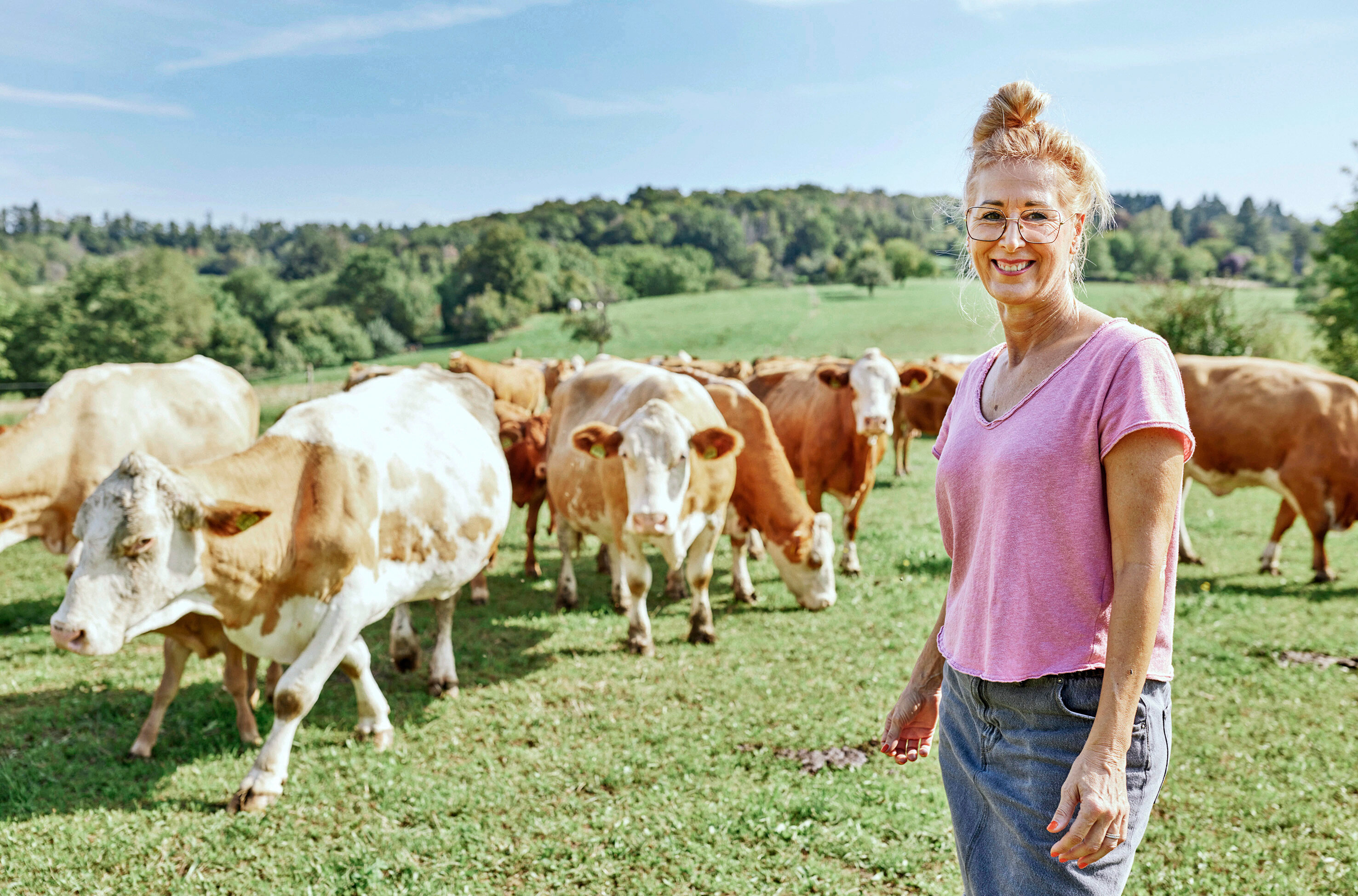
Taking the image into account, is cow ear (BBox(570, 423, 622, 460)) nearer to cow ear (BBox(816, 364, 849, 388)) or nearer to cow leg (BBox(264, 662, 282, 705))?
cow leg (BBox(264, 662, 282, 705))

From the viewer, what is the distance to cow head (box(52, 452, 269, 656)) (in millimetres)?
4340

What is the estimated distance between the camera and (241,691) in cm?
569

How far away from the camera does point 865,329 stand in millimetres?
57719

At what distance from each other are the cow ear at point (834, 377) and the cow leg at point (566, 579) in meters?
3.49

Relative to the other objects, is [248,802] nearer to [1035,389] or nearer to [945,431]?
[945,431]

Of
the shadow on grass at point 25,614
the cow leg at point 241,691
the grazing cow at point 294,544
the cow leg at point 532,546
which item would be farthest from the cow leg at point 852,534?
the shadow on grass at point 25,614

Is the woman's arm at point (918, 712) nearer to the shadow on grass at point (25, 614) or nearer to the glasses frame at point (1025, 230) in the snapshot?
the glasses frame at point (1025, 230)

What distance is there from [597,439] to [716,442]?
966 mm

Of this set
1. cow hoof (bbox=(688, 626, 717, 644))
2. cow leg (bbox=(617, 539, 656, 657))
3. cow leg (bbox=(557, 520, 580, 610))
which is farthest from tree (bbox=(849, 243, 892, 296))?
cow leg (bbox=(617, 539, 656, 657))

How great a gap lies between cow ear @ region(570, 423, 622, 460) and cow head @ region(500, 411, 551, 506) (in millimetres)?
3357

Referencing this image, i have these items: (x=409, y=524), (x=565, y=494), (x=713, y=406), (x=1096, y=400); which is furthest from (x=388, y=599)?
(x=1096, y=400)

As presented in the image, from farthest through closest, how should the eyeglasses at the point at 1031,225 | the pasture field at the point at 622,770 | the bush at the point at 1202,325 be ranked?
1. the bush at the point at 1202,325
2. the pasture field at the point at 622,770
3. the eyeglasses at the point at 1031,225

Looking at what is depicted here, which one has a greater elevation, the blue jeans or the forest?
the forest

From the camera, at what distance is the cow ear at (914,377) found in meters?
9.97
